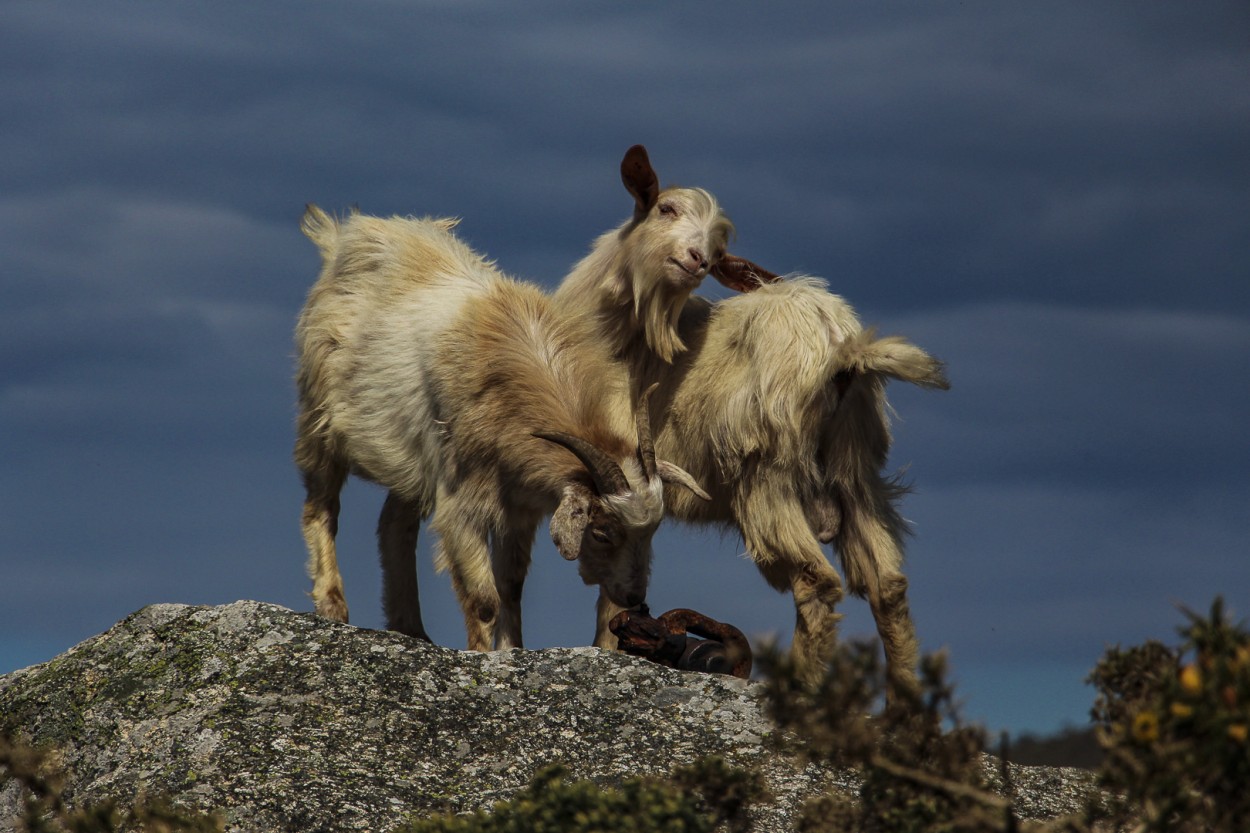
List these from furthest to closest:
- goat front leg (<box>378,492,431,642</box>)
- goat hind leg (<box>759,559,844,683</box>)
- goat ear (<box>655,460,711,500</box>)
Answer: goat front leg (<box>378,492,431,642</box>) → goat hind leg (<box>759,559,844,683</box>) → goat ear (<box>655,460,711,500</box>)

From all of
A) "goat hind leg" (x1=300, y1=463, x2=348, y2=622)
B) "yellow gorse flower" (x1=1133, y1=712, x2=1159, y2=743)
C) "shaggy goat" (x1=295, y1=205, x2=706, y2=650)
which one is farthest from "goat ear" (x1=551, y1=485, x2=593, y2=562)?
"yellow gorse flower" (x1=1133, y1=712, x2=1159, y2=743)

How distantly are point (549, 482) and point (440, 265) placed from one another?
7.33ft

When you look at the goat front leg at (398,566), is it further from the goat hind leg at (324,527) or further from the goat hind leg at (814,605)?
the goat hind leg at (814,605)

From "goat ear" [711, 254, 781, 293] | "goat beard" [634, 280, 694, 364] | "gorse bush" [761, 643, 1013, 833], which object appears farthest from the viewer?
"goat ear" [711, 254, 781, 293]

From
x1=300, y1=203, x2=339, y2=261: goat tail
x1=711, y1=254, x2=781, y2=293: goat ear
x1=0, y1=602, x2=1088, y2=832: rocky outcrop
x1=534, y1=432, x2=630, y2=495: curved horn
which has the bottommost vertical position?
x1=0, y1=602, x2=1088, y2=832: rocky outcrop

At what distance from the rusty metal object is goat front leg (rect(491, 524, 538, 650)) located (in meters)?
1.09

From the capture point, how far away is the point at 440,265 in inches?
360

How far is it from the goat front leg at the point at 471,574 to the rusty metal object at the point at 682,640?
797 mm

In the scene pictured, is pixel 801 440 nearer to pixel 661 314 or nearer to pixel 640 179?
pixel 661 314

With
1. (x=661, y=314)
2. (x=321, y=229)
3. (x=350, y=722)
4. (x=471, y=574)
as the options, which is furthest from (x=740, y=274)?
(x=350, y=722)

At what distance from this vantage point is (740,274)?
8.95 m

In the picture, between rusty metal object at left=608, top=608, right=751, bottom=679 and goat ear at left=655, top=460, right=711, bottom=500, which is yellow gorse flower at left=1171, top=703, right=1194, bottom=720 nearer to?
rusty metal object at left=608, top=608, right=751, bottom=679

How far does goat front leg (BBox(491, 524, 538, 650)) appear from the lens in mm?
8359

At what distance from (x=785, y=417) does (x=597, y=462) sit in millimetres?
1182
